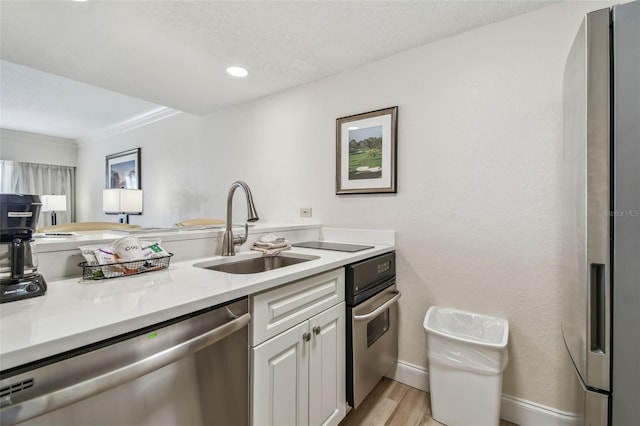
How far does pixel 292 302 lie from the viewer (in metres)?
1.17

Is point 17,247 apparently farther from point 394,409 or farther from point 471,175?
point 471,175

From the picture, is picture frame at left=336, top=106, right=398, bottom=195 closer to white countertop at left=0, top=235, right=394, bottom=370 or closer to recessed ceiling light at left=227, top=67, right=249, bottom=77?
recessed ceiling light at left=227, top=67, right=249, bottom=77

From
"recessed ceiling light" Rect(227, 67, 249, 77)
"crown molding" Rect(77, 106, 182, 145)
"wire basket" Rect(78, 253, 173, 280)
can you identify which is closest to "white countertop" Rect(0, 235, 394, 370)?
"wire basket" Rect(78, 253, 173, 280)

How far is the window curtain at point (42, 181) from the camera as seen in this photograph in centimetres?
455

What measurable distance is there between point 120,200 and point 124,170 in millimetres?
1006

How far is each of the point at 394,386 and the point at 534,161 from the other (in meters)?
1.60

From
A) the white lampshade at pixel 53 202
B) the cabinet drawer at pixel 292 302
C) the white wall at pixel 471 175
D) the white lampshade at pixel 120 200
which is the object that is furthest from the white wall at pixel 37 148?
the cabinet drawer at pixel 292 302

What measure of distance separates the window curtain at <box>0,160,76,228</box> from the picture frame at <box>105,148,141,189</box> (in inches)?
50.4

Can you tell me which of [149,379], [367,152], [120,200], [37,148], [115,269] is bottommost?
[149,379]

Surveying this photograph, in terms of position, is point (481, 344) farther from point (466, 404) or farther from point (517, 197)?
point (517, 197)

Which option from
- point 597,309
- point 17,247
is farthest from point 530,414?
point 17,247

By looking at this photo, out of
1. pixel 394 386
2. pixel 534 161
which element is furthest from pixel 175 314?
pixel 534 161

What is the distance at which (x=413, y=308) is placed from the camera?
1.93 metres

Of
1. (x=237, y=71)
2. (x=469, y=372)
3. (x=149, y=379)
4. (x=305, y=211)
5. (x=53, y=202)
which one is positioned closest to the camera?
(x=149, y=379)
